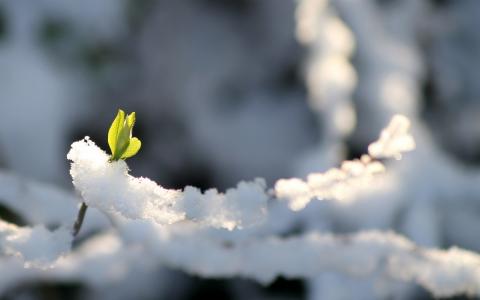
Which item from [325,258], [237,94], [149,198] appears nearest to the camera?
[149,198]

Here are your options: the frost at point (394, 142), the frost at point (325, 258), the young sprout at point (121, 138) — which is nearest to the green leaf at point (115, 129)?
the young sprout at point (121, 138)

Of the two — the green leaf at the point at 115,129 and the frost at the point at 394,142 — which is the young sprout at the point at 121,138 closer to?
the green leaf at the point at 115,129

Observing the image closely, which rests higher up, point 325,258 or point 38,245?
point 325,258

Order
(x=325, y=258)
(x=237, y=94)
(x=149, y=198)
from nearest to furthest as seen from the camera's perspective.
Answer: (x=149, y=198), (x=325, y=258), (x=237, y=94)

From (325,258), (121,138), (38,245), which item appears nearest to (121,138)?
(121,138)

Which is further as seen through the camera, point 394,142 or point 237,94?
point 237,94

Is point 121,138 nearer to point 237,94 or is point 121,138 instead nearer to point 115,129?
point 115,129
